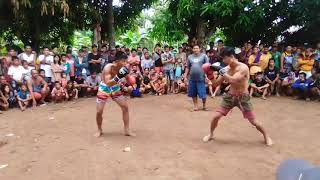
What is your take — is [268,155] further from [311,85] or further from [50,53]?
[50,53]

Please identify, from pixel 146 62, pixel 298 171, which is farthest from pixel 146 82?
pixel 298 171

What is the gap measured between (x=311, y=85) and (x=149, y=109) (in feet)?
14.0

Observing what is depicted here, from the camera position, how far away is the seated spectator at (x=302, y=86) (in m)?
11.2

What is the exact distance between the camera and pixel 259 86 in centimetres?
1162

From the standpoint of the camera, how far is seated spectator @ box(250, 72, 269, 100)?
11.6 meters

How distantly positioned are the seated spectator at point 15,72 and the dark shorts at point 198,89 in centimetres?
439

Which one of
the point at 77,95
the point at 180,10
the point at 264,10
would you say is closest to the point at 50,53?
the point at 77,95

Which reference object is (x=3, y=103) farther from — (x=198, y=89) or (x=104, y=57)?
(x=198, y=89)

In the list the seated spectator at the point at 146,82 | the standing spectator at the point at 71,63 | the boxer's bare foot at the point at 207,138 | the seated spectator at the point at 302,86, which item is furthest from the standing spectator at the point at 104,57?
the boxer's bare foot at the point at 207,138

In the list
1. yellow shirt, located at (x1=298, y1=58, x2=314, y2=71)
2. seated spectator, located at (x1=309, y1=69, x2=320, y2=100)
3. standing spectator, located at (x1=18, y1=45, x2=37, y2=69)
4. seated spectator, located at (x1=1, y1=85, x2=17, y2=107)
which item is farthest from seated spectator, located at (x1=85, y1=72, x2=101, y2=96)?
seated spectator, located at (x1=309, y1=69, x2=320, y2=100)

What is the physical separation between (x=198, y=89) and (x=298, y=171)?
7774 mm

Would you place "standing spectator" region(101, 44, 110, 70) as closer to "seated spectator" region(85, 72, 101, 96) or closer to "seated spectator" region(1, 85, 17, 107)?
"seated spectator" region(85, 72, 101, 96)

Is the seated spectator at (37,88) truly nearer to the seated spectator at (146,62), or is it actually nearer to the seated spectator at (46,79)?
the seated spectator at (46,79)

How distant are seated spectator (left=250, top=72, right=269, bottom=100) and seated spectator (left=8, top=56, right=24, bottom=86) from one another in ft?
19.6
